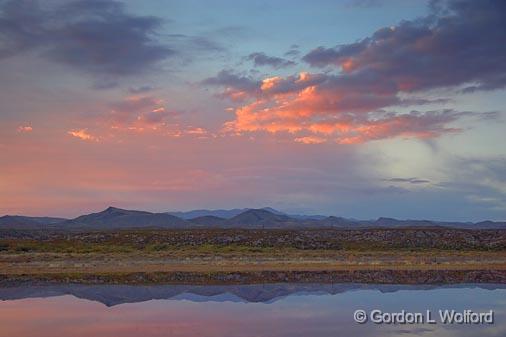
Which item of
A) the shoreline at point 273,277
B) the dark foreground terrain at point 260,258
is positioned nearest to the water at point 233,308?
the shoreline at point 273,277

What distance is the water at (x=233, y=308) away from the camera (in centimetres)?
1875

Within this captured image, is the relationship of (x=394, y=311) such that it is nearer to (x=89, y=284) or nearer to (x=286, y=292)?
(x=286, y=292)

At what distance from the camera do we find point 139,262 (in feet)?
156

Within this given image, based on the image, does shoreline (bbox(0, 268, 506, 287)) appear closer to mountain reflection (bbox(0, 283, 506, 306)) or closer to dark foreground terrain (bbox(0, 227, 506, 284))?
dark foreground terrain (bbox(0, 227, 506, 284))

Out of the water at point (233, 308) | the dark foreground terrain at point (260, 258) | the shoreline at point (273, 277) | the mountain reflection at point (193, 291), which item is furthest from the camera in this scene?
the dark foreground terrain at point (260, 258)

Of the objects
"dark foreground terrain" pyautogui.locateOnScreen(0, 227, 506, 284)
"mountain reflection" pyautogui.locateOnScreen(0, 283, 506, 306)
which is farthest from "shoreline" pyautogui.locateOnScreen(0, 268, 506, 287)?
"mountain reflection" pyautogui.locateOnScreen(0, 283, 506, 306)

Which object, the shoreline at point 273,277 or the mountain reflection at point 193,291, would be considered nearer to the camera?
the mountain reflection at point 193,291

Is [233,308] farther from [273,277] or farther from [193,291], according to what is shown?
[273,277]

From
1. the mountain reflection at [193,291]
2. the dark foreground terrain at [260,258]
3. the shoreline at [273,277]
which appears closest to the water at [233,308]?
the mountain reflection at [193,291]

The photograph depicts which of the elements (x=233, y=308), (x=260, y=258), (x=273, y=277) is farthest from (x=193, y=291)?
(x=260, y=258)

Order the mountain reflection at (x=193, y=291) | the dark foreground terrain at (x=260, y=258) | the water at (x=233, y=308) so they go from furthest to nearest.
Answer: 1. the dark foreground terrain at (x=260, y=258)
2. the mountain reflection at (x=193, y=291)
3. the water at (x=233, y=308)

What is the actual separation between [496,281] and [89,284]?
23.6 meters

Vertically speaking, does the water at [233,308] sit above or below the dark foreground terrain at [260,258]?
below

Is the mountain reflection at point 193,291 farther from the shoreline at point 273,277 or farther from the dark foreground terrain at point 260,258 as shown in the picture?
the dark foreground terrain at point 260,258
